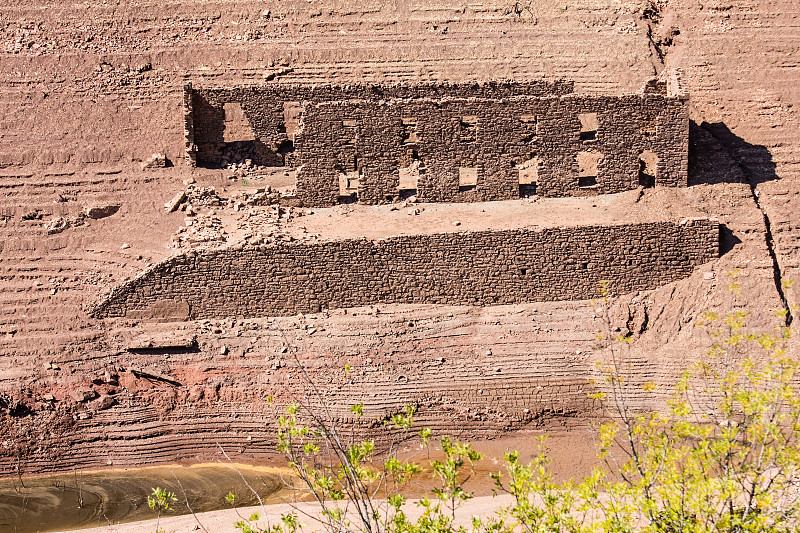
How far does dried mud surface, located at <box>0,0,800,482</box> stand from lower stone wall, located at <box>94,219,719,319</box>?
332mm

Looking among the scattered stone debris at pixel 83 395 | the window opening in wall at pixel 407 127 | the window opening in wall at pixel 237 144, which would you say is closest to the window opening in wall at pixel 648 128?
the window opening in wall at pixel 407 127

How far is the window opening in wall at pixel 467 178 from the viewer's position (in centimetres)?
2117

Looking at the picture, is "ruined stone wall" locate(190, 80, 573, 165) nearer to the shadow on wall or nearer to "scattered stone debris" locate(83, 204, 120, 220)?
"scattered stone debris" locate(83, 204, 120, 220)

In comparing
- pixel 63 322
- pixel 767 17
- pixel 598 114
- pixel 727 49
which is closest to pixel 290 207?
pixel 63 322

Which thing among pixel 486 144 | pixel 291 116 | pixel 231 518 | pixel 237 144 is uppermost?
pixel 291 116

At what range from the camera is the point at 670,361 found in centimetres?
1784

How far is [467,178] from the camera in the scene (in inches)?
858

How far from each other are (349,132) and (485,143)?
277 cm

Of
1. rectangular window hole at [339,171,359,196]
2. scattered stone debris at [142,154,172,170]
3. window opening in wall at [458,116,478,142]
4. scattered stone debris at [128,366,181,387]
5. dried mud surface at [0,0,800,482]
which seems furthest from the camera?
scattered stone debris at [142,154,172,170]

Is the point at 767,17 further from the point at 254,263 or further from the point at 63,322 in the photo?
the point at 63,322

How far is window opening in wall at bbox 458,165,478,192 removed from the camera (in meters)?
21.2

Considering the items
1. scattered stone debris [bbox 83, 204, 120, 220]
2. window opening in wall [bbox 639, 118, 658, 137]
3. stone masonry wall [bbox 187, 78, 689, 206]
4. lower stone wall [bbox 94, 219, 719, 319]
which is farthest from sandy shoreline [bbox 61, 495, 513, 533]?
window opening in wall [bbox 639, 118, 658, 137]

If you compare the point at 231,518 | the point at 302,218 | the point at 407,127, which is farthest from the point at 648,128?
the point at 231,518

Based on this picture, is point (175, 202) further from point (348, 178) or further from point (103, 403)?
point (103, 403)
